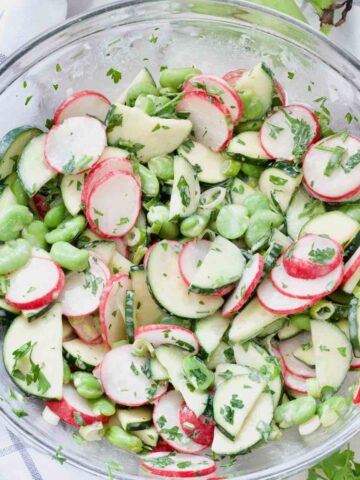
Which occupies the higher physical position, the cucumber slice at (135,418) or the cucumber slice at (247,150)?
the cucumber slice at (247,150)

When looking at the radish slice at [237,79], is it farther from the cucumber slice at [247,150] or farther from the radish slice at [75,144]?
the radish slice at [75,144]

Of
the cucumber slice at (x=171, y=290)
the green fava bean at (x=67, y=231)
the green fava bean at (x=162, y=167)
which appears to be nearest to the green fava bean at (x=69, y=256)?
the green fava bean at (x=67, y=231)

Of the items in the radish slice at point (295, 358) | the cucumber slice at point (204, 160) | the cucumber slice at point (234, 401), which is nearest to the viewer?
the cucumber slice at point (234, 401)

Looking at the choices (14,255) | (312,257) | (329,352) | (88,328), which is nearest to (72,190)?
(14,255)

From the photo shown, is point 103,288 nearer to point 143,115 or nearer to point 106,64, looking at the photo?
point 143,115

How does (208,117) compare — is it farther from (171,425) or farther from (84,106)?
(171,425)

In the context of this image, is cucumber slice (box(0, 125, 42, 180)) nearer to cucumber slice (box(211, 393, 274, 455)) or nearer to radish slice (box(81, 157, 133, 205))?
radish slice (box(81, 157, 133, 205))

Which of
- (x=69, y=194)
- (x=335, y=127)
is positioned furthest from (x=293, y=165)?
(x=69, y=194)
